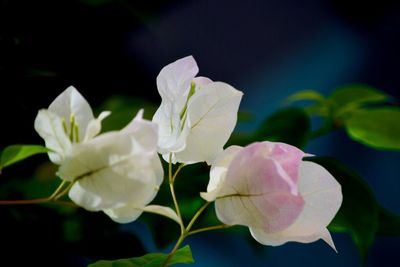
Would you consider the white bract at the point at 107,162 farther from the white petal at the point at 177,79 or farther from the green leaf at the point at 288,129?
the green leaf at the point at 288,129

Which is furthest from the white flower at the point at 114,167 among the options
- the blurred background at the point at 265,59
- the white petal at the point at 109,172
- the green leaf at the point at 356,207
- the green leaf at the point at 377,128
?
the blurred background at the point at 265,59

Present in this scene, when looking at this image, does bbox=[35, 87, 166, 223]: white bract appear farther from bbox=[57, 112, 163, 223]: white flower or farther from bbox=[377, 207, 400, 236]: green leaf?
bbox=[377, 207, 400, 236]: green leaf

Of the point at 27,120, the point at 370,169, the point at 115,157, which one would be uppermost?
the point at 115,157

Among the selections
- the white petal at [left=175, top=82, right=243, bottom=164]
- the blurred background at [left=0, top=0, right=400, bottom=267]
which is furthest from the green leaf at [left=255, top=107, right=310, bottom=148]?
the blurred background at [left=0, top=0, right=400, bottom=267]

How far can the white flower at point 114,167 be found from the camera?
19 cm

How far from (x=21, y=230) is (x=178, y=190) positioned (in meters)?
0.13

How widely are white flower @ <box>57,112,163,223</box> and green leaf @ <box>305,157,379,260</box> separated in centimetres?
26

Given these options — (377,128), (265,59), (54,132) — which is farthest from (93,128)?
(265,59)

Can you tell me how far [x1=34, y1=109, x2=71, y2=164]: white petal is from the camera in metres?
0.21

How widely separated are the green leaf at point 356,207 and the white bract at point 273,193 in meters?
0.21

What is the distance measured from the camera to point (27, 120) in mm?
521

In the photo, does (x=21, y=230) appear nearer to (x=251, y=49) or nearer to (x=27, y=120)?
(x=27, y=120)

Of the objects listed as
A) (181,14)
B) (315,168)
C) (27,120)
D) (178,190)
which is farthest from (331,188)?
(181,14)

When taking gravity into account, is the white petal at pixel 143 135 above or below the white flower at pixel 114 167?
above
